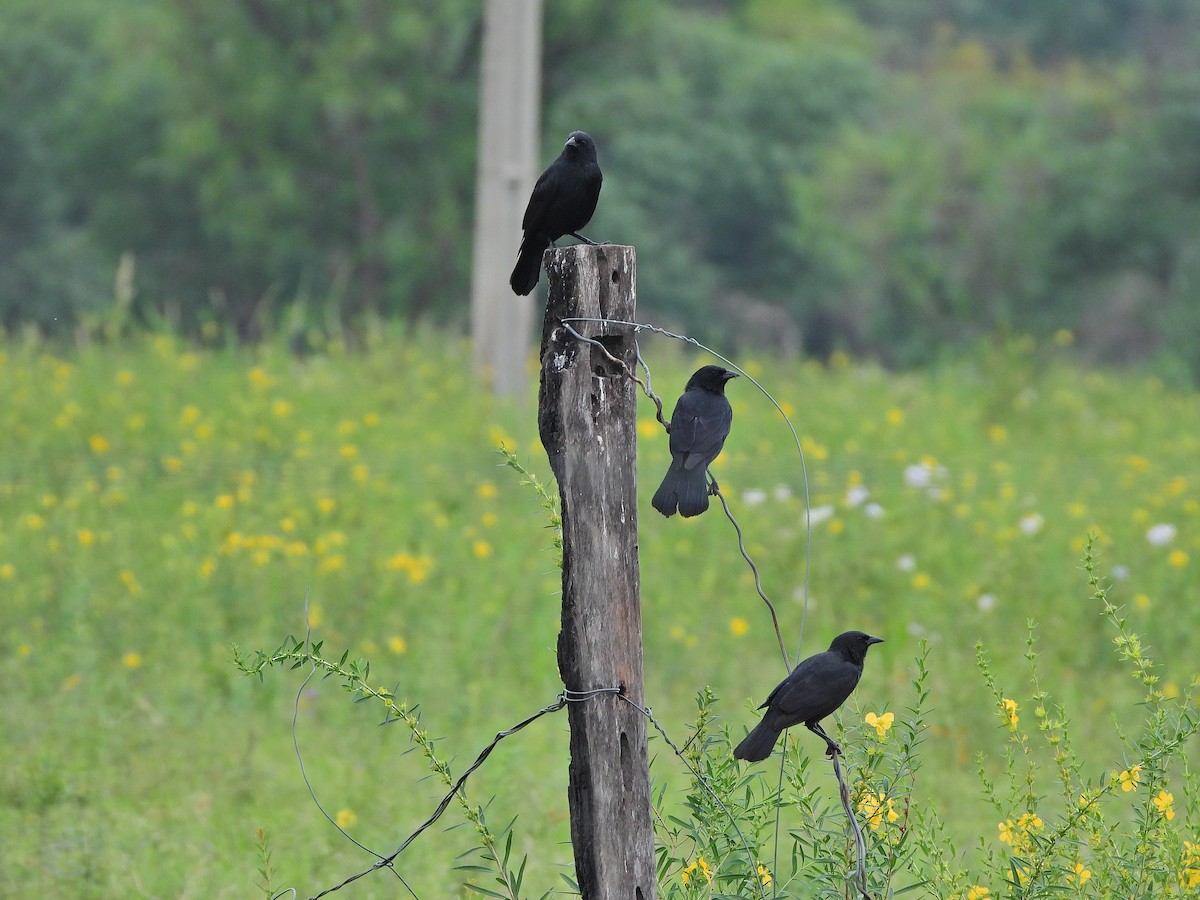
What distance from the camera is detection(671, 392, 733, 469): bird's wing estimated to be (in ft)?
8.30

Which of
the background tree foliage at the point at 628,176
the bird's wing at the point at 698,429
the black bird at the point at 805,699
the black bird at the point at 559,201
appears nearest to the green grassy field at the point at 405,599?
the black bird at the point at 805,699

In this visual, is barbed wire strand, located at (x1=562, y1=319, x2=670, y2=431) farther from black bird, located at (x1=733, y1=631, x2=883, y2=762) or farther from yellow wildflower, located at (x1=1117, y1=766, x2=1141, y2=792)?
yellow wildflower, located at (x1=1117, y1=766, x2=1141, y2=792)

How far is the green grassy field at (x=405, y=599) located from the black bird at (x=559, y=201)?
68 cm

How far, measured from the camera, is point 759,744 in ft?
7.71

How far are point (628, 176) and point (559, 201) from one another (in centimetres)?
2215

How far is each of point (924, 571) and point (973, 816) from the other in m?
1.97

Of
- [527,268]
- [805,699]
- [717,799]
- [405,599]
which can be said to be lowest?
[717,799]

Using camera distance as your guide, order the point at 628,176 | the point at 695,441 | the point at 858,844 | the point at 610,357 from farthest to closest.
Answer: the point at 628,176 → the point at 695,441 → the point at 610,357 → the point at 858,844

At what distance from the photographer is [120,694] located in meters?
4.96

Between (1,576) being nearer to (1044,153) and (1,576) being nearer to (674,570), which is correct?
(674,570)

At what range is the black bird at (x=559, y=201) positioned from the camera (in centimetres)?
294

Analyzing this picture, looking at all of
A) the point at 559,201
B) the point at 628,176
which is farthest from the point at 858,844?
the point at 628,176

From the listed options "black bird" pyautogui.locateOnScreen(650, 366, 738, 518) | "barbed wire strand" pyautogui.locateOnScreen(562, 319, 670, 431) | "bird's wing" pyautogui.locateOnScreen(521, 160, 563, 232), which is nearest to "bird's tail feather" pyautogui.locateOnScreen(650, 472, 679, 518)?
"black bird" pyautogui.locateOnScreen(650, 366, 738, 518)

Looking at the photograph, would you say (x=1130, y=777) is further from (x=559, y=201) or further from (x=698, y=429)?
(x=559, y=201)
